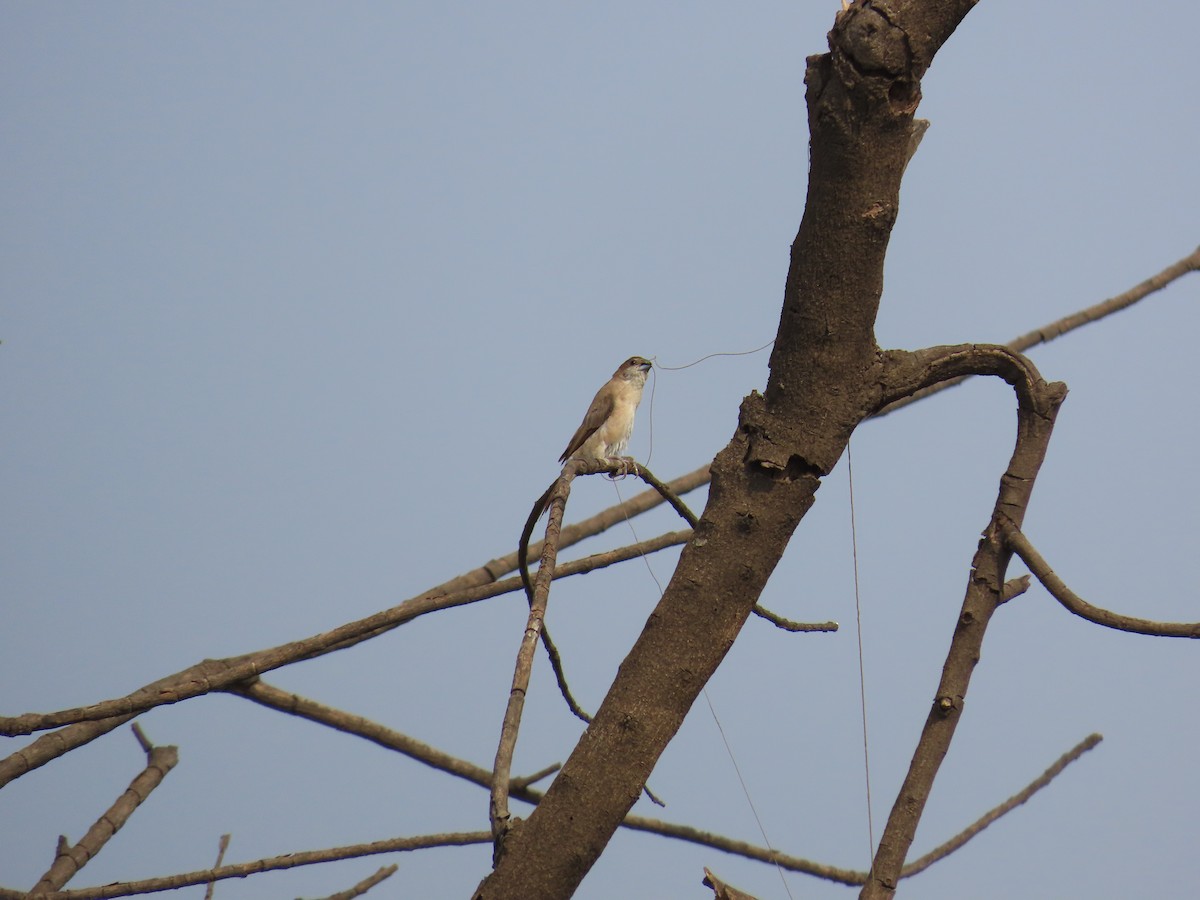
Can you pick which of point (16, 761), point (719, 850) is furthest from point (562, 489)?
point (719, 850)

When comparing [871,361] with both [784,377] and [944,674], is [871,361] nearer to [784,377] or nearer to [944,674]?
[784,377]

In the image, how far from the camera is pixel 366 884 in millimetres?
3256

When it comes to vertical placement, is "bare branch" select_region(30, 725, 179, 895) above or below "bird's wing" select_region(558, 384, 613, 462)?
below

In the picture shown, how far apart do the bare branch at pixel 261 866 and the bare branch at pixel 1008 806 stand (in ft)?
3.57

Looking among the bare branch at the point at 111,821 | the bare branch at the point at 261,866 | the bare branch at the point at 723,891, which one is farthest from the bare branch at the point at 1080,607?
the bare branch at the point at 111,821

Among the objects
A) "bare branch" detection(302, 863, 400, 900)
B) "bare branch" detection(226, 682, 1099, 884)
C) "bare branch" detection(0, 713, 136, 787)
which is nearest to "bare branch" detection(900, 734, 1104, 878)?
"bare branch" detection(226, 682, 1099, 884)

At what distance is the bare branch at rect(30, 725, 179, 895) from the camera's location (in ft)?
9.37

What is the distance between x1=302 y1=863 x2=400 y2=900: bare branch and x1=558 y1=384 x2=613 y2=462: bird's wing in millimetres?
1592

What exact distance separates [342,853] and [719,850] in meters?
1.19

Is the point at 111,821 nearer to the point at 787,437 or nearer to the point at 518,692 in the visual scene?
the point at 518,692

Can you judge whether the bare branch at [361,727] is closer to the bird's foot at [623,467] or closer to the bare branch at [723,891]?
the bird's foot at [623,467]

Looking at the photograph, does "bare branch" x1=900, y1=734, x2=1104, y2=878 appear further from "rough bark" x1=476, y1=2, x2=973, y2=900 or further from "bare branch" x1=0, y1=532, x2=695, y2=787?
"rough bark" x1=476, y1=2, x2=973, y2=900

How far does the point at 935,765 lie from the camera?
5.23 feet

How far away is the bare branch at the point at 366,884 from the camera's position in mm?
3186
